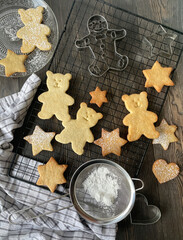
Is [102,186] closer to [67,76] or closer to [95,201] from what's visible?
[95,201]

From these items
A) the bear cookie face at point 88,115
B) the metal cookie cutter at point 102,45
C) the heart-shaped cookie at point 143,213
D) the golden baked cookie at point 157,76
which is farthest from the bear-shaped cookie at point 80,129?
the heart-shaped cookie at point 143,213

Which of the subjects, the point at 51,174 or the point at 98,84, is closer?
the point at 51,174

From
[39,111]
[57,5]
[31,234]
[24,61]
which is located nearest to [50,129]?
[39,111]

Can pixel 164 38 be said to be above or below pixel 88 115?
above

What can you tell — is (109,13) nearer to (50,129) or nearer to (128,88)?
(128,88)

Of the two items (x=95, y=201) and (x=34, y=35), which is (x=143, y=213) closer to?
(x=95, y=201)

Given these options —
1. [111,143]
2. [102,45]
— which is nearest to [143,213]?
[111,143]

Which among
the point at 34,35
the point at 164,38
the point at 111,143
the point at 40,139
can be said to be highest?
the point at 164,38
